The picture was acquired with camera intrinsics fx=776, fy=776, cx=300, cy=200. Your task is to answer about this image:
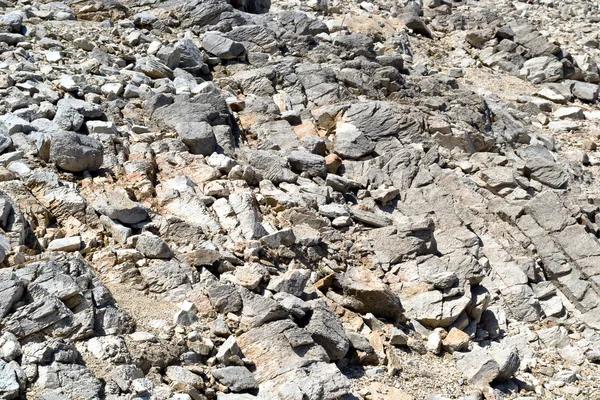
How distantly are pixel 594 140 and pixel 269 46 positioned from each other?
28.8ft

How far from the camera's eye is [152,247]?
10.0 metres

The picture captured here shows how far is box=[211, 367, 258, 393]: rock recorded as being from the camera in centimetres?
832

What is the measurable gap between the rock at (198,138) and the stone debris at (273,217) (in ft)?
0.19

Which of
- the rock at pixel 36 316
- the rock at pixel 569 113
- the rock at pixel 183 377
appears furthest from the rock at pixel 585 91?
the rock at pixel 36 316

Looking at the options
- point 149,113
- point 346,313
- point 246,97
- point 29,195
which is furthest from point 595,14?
point 29,195

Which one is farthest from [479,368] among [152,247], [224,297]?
[152,247]

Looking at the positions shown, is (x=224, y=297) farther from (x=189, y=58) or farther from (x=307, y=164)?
(x=189, y=58)

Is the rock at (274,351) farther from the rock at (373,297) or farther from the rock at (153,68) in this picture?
the rock at (153,68)

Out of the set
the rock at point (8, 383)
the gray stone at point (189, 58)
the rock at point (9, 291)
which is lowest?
the gray stone at point (189, 58)

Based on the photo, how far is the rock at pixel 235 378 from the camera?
8320mm

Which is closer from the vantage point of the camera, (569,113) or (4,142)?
(4,142)

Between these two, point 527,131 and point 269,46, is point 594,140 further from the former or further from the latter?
point 269,46

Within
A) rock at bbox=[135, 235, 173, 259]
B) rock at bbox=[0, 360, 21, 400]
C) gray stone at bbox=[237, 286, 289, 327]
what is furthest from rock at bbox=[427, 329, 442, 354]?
rock at bbox=[0, 360, 21, 400]

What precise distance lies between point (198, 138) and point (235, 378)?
598 centimetres
